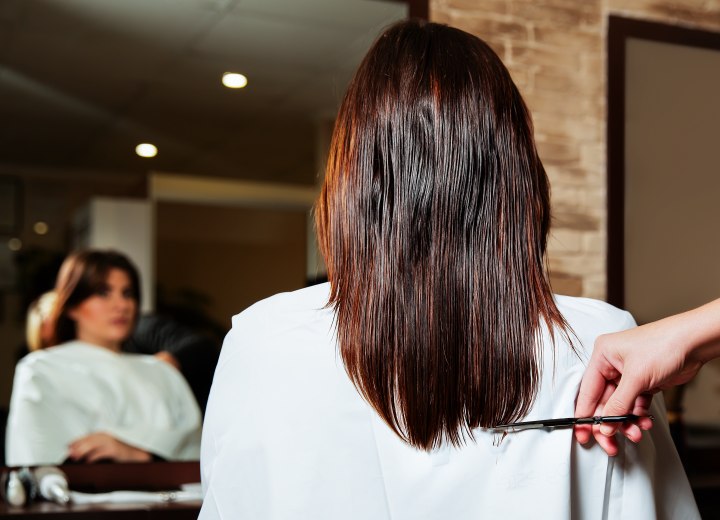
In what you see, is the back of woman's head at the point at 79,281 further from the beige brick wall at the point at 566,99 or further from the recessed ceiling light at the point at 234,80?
the beige brick wall at the point at 566,99

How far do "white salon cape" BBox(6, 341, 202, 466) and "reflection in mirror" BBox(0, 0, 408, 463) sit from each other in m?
0.02

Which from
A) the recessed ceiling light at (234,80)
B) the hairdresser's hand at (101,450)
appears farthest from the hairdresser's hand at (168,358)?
the recessed ceiling light at (234,80)

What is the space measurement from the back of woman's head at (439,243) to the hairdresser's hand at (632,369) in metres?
0.06

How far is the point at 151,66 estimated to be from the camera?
238 centimetres

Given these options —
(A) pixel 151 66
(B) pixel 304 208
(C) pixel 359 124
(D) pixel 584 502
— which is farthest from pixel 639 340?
(A) pixel 151 66

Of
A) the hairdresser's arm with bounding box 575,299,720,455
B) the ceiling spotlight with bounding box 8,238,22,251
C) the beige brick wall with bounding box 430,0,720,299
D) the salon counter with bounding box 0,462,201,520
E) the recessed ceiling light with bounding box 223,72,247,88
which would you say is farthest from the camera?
the beige brick wall with bounding box 430,0,720,299

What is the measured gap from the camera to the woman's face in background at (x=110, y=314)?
2336mm

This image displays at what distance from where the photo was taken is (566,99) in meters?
2.76

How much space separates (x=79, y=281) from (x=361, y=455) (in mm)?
1571

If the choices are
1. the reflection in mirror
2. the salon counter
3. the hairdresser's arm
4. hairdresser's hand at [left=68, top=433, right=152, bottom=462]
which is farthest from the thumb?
hairdresser's hand at [left=68, top=433, right=152, bottom=462]

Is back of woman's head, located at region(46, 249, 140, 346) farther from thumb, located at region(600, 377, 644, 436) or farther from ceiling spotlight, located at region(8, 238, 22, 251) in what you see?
thumb, located at region(600, 377, 644, 436)

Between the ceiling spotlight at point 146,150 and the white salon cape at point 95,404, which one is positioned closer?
the white salon cape at point 95,404

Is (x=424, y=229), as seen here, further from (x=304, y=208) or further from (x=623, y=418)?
(x=304, y=208)

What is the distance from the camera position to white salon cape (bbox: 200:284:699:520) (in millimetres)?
940
